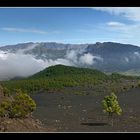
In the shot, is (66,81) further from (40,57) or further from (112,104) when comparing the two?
(112,104)

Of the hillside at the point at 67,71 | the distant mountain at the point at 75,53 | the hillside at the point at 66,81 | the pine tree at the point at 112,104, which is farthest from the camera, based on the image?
the hillside at the point at 67,71

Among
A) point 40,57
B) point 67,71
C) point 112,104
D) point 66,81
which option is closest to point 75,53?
point 40,57

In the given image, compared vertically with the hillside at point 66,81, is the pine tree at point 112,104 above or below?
below

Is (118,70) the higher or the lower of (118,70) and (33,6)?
the higher

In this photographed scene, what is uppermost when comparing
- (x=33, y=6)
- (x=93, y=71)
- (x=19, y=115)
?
(x=93, y=71)

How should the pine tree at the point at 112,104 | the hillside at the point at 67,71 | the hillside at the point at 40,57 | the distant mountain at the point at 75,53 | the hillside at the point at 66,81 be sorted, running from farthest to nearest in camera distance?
the hillside at the point at 67,71, the hillside at the point at 66,81, the pine tree at the point at 112,104, the distant mountain at the point at 75,53, the hillside at the point at 40,57

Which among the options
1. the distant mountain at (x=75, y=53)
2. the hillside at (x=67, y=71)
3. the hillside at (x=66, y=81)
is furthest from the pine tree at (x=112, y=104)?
the hillside at (x=67, y=71)

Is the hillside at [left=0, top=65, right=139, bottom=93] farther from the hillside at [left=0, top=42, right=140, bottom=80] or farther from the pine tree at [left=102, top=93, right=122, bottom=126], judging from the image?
the pine tree at [left=102, top=93, right=122, bottom=126]

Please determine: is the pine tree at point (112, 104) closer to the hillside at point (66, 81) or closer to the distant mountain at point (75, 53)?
the distant mountain at point (75, 53)
